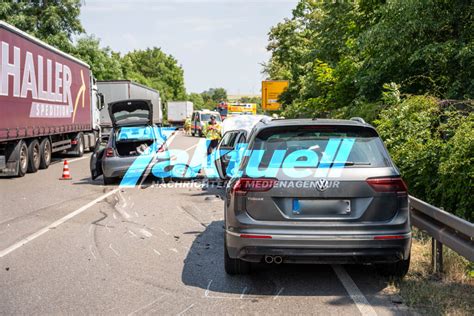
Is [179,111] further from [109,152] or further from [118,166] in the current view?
[118,166]

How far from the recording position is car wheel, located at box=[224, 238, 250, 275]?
5945mm

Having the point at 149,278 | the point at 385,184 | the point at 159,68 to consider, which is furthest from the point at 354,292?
the point at 159,68

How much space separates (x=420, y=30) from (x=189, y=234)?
759 centimetres

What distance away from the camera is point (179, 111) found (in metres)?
67.2

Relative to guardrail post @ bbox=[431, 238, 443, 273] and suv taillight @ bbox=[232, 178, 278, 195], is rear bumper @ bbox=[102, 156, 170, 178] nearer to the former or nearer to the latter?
suv taillight @ bbox=[232, 178, 278, 195]

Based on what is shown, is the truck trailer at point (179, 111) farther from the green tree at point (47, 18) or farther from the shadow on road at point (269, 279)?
the shadow on road at point (269, 279)

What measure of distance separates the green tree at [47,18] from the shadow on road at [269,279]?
38549mm

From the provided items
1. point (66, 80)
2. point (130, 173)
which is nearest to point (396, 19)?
point (130, 173)

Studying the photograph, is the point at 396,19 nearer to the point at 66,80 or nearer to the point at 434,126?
the point at 434,126

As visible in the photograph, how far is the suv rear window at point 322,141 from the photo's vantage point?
5.60 m

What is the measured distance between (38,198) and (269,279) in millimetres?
7544

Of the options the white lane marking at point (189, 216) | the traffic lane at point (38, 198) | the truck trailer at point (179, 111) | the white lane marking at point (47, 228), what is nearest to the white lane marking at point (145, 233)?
the white lane marking at point (189, 216)

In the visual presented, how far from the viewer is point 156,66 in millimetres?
117250

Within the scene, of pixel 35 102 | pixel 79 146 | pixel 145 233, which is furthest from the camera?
pixel 79 146
